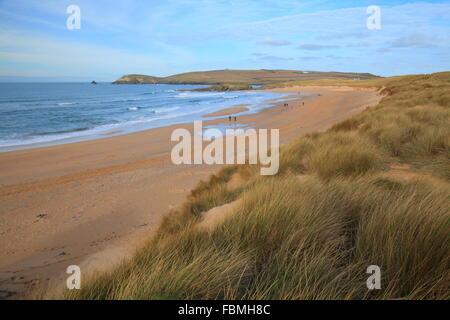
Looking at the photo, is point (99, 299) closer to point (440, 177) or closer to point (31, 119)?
point (440, 177)

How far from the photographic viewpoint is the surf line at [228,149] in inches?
299

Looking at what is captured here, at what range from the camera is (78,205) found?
672cm

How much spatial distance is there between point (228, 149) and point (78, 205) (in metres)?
6.89

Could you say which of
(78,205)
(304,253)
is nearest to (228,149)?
(78,205)

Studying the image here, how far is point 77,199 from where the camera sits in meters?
7.11

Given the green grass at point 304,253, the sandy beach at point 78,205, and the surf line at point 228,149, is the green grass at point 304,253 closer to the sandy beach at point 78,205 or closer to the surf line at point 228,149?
the sandy beach at point 78,205

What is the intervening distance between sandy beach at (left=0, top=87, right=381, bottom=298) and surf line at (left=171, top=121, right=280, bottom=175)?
2.81 feet

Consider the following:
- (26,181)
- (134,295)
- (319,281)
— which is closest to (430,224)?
(319,281)

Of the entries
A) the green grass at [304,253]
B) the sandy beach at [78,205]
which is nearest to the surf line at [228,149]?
the sandy beach at [78,205]

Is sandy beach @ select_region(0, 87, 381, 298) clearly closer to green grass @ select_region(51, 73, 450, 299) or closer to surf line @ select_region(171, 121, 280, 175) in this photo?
surf line @ select_region(171, 121, 280, 175)

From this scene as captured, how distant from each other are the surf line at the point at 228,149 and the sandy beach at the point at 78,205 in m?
0.86

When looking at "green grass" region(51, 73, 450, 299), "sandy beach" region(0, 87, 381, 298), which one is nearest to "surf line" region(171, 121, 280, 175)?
"sandy beach" region(0, 87, 381, 298)

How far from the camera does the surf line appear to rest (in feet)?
24.9

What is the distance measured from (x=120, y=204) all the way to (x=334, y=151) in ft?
17.3
